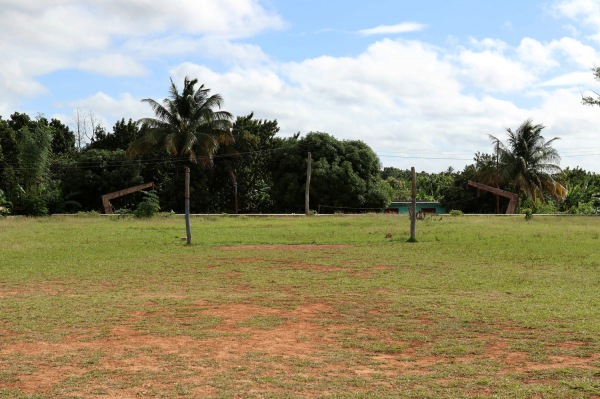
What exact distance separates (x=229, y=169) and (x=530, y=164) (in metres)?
24.4

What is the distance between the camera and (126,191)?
46125 millimetres

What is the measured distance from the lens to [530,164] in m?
50.7

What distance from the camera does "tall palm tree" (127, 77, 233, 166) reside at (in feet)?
152

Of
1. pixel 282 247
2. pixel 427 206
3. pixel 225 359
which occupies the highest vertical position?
pixel 427 206

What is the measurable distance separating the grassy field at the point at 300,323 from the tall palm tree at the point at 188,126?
2694 cm

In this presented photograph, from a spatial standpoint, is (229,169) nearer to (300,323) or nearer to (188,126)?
(188,126)

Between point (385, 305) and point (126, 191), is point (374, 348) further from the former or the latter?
point (126, 191)

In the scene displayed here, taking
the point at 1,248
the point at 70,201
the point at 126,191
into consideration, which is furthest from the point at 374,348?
the point at 70,201

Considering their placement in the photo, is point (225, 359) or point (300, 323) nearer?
point (225, 359)

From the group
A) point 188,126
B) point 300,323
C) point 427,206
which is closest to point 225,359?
point 300,323

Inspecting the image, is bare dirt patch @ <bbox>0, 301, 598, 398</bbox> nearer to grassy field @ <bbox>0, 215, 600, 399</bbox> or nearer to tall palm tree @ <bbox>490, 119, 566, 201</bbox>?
grassy field @ <bbox>0, 215, 600, 399</bbox>

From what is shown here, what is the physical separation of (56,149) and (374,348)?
58264mm

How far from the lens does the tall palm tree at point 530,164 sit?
163 feet

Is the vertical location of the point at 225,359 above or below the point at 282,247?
below
